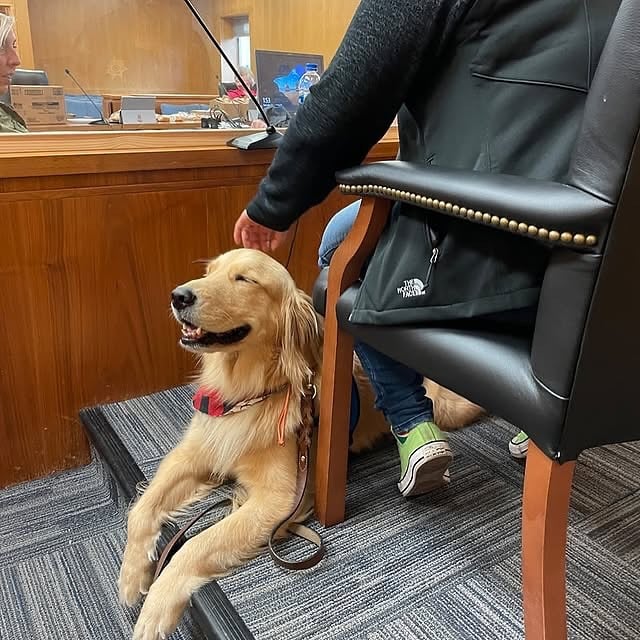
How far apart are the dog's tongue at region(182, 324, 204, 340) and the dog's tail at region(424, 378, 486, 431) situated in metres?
0.60

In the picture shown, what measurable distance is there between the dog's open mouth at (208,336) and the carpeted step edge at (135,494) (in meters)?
0.37

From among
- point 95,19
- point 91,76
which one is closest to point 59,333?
point 91,76

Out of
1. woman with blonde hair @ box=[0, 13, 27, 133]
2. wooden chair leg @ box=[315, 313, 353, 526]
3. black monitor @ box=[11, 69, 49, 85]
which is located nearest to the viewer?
wooden chair leg @ box=[315, 313, 353, 526]

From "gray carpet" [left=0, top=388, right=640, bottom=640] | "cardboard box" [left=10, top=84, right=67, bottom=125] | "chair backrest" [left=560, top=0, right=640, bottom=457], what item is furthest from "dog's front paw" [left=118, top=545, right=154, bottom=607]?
"cardboard box" [left=10, top=84, right=67, bottom=125]

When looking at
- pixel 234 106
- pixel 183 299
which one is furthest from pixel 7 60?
pixel 183 299

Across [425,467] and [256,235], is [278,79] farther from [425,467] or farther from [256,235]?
[425,467]

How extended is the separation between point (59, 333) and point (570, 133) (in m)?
1.25

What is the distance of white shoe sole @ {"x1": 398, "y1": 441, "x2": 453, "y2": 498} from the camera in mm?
1188

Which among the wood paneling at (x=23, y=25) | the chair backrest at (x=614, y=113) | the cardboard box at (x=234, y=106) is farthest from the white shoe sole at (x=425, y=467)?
the wood paneling at (x=23, y=25)

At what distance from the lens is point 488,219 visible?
2.21 feet

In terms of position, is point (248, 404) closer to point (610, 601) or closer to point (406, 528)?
point (406, 528)

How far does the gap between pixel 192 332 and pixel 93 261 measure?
1.66 feet

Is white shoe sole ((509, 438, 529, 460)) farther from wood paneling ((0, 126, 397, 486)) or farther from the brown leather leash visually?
wood paneling ((0, 126, 397, 486))

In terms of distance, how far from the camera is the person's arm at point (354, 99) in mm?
800
